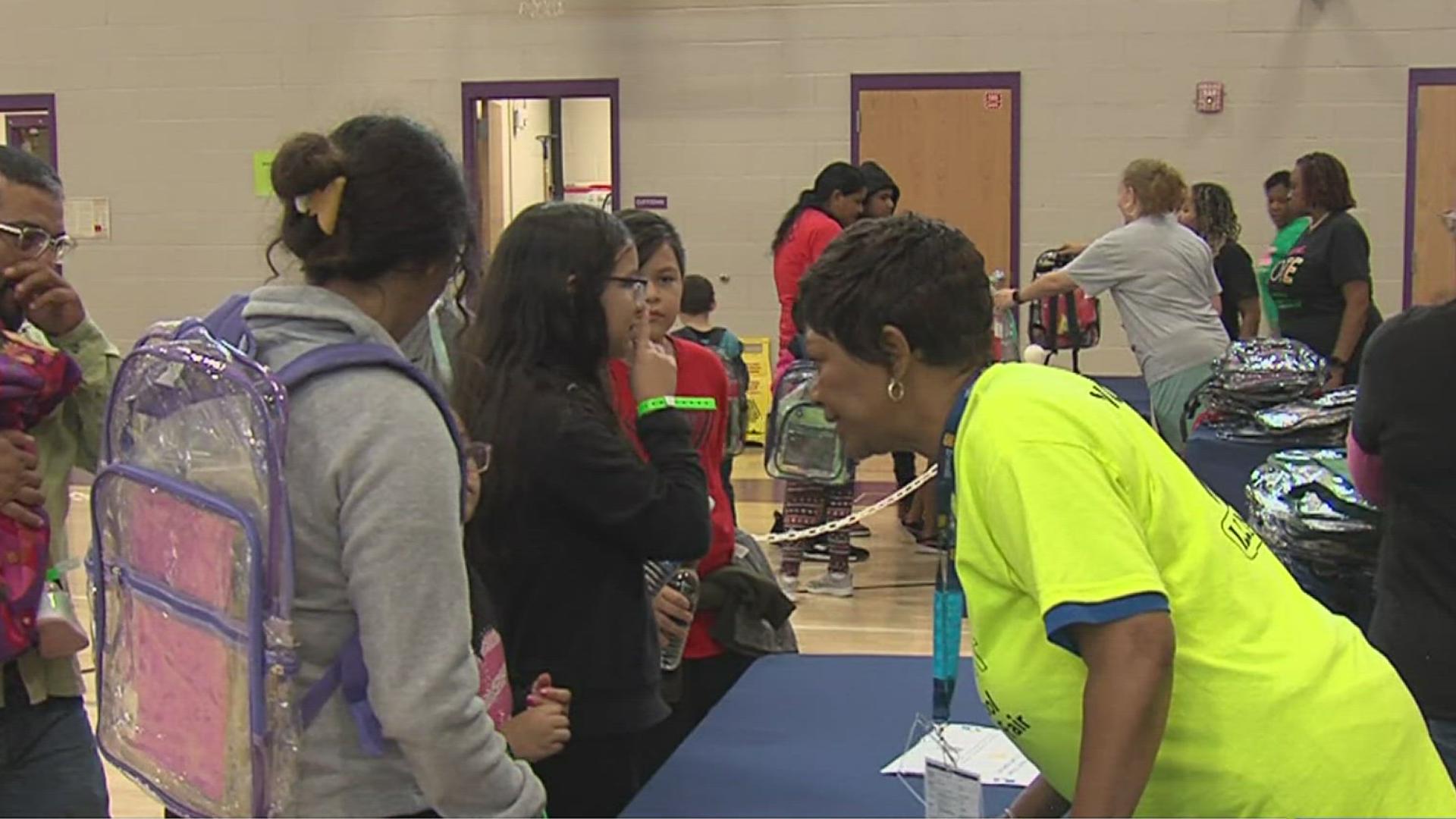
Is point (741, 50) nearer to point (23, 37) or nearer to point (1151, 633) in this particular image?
point (23, 37)

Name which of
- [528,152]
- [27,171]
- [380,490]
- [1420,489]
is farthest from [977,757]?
[528,152]

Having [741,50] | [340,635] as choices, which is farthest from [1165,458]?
[741,50]

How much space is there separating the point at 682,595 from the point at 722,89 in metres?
6.87

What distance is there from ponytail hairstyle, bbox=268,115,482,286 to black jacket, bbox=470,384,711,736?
1.94ft

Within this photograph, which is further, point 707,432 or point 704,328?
point 704,328

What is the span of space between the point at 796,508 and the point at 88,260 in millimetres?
5985

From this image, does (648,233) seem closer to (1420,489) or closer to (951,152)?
(1420,489)

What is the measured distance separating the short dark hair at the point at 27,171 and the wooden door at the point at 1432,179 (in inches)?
304

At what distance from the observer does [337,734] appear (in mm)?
1356

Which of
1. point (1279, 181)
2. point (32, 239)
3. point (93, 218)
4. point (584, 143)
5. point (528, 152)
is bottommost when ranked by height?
point (32, 239)

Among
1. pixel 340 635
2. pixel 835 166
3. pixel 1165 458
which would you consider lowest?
pixel 340 635

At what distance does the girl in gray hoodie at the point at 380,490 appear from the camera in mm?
1299

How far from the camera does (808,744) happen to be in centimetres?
214

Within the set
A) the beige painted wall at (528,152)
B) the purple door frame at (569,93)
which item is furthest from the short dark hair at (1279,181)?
the beige painted wall at (528,152)
